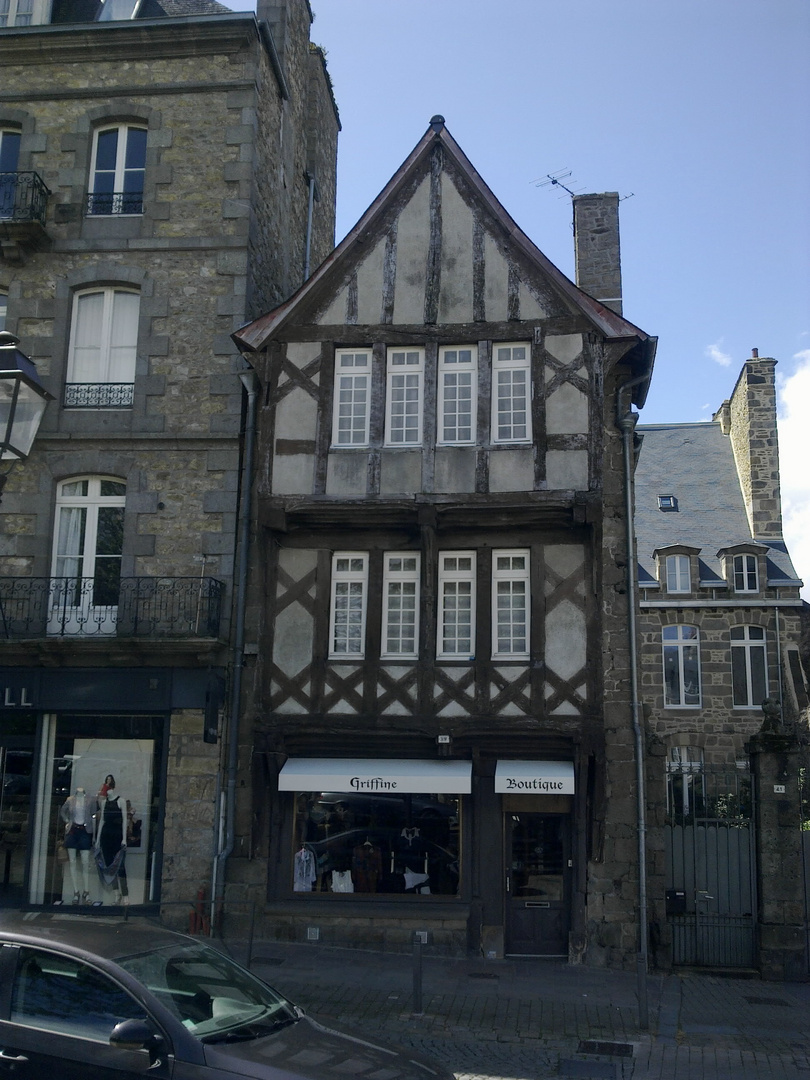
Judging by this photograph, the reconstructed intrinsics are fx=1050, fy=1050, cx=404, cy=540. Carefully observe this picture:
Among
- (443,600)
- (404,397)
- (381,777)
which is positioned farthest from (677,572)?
(381,777)

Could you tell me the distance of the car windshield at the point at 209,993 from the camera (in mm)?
5711

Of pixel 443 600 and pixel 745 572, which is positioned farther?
pixel 745 572

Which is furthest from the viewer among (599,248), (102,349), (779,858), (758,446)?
(758,446)

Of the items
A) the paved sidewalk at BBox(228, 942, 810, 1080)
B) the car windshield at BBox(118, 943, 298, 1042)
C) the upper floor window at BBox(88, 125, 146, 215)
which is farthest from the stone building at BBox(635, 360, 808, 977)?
the upper floor window at BBox(88, 125, 146, 215)

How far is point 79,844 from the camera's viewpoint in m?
14.3

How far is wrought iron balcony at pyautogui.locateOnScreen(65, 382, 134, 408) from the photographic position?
1552cm

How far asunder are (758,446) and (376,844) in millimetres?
20085

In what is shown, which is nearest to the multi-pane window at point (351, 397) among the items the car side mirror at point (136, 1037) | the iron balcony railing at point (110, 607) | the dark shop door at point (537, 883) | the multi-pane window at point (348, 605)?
the multi-pane window at point (348, 605)

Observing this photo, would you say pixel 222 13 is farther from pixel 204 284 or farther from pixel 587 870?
pixel 587 870

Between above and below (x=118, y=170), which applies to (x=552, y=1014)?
below

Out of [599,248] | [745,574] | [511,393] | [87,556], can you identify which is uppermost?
[599,248]

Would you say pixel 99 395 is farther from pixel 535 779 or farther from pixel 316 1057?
pixel 316 1057

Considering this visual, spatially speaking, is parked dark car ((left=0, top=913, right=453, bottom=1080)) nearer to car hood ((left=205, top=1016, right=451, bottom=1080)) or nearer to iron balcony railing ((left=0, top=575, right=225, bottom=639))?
car hood ((left=205, top=1016, right=451, bottom=1080))

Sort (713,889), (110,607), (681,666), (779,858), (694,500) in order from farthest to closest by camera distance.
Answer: (694,500)
(681,666)
(110,607)
(713,889)
(779,858)
